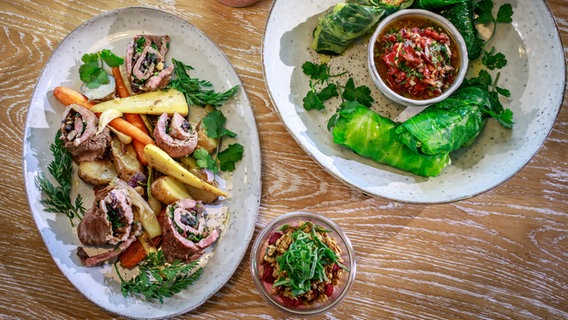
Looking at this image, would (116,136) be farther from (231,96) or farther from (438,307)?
(438,307)

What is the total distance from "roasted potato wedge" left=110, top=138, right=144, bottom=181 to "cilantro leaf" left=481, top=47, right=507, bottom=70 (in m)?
1.92

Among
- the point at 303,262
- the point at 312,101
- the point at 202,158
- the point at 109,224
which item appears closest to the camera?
the point at 303,262

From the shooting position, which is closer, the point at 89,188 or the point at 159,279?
the point at 159,279

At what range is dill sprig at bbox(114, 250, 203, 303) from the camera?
251 centimetres

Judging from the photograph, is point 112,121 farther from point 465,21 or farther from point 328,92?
point 465,21

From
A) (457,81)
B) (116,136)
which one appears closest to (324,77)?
(457,81)

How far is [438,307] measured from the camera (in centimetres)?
278

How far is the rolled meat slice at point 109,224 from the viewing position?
247 centimetres

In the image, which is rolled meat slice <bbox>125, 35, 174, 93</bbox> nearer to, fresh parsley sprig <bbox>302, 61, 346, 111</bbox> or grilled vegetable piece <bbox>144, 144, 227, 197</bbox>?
grilled vegetable piece <bbox>144, 144, 227, 197</bbox>

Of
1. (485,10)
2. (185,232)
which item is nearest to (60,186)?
(185,232)

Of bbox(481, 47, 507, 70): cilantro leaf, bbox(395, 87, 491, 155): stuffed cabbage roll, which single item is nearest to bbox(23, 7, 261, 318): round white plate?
bbox(395, 87, 491, 155): stuffed cabbage roll

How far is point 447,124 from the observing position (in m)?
2.56

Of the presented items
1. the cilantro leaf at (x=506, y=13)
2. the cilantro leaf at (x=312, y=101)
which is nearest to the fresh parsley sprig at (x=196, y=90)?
the cilantro leaf at (x=312, y=101)

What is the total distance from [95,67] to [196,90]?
1.79ft
